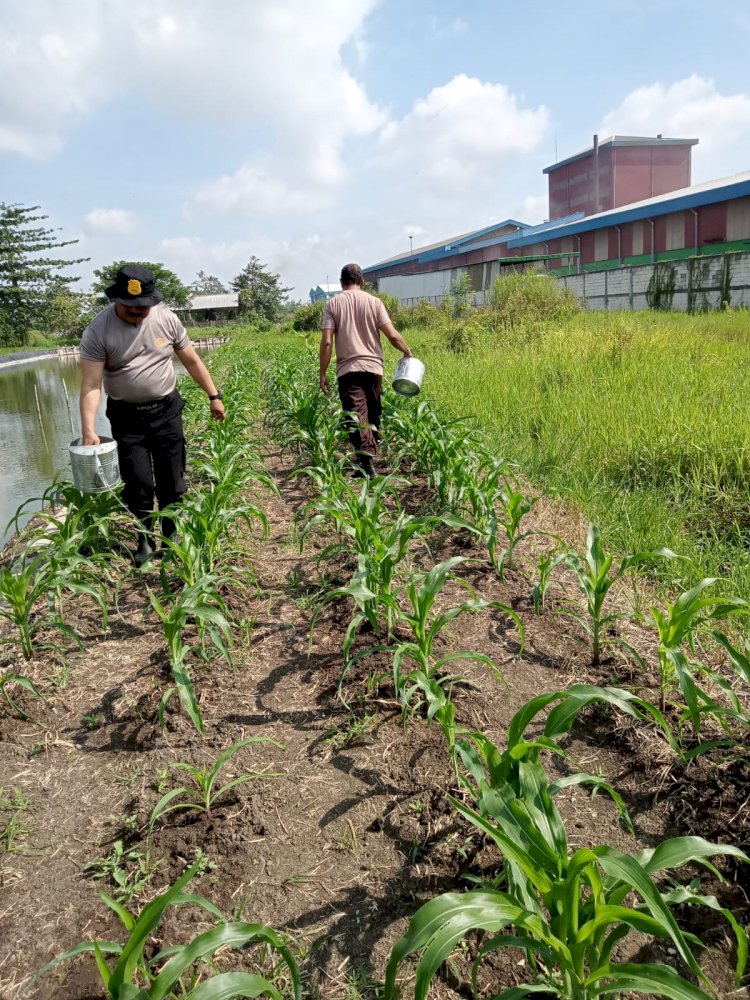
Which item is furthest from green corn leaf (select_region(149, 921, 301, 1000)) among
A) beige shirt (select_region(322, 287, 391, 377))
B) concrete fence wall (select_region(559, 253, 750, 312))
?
concrete fence wall (select_region(559, 253, 750, 312))

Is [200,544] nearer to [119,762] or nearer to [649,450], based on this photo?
[119,762]

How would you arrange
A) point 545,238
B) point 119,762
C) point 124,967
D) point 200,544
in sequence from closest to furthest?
point 124,967 < point 119,762 < point 200,544 < point 545,238

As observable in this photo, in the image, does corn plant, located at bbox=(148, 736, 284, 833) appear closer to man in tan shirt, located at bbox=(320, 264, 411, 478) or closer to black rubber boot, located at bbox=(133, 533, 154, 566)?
black rubber boot, located at bbox=(133, 533, 154, 566)

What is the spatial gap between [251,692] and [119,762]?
53 cm

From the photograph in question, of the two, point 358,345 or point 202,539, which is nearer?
point 202,539

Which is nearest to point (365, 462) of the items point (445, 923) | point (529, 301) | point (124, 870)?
point (124, 870)

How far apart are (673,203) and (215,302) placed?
48.6 m

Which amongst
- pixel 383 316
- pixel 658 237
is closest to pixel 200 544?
pixel 383 316

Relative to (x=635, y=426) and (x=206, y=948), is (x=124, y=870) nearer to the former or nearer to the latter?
(x=206, y=948)

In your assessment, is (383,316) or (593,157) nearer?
(383,316)

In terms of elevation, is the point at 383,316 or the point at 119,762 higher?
the point at 383,316

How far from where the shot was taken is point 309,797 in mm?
2102

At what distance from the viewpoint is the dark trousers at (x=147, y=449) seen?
3.85 meters

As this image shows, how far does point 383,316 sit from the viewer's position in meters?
5.22
